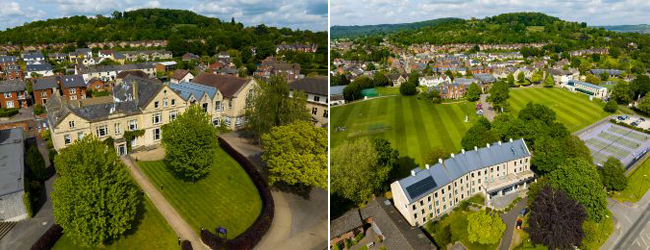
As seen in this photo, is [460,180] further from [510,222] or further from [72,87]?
[72,87]

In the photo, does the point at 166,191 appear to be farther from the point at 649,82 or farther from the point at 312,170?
the point at 649,82

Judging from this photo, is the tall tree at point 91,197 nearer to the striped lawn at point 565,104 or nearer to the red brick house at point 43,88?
the red brick house at point 43,88

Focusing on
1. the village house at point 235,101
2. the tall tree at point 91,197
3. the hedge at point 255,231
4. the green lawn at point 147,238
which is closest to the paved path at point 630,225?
the hedge at point 255,231

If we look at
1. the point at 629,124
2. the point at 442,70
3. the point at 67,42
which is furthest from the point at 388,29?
the point at 629,124

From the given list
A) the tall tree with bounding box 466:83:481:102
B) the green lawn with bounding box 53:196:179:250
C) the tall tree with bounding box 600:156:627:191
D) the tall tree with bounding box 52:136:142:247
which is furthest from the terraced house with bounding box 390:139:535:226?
the tall tree with bounding box 466:83:481:102

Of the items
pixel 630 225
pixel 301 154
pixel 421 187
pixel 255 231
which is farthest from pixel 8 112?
pixel 630 225

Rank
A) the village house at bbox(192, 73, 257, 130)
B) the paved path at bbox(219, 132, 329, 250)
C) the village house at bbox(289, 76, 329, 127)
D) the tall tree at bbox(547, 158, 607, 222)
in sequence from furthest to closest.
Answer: the village house at bbox(289, 76, 329, 127) < the village house at bbox(192, 73, 257, 130) < the tall tree at bbox(547, 158, 607, 222) < the paved path at bbox(219, 132, 329, 250)

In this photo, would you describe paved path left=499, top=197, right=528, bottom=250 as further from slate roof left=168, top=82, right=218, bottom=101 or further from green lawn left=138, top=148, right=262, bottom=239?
slate roof left=168, top=82, right=218, bottom=101

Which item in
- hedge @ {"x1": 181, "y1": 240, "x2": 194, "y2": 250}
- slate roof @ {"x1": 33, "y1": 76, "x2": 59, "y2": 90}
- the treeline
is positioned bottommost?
hedge @ {"x1": 181, "y1": 240, "x2": 194, "y2": 250}
